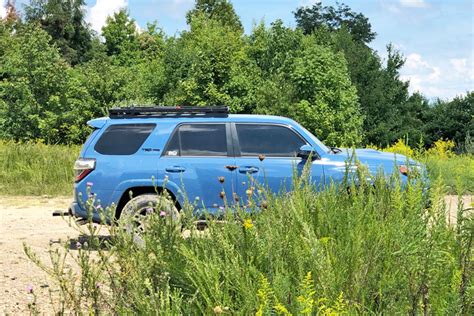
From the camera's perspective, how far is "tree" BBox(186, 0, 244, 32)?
70750 mm

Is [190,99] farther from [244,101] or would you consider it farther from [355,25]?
[355,25]

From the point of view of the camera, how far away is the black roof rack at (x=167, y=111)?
8.83 m

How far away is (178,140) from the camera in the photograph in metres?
8.68

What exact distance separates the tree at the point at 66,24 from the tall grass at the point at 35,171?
4429 centimetres

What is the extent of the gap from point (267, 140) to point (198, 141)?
38.9 inches

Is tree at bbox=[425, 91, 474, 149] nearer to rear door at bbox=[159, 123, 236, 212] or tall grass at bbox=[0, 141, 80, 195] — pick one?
tall grass at bbox=[0, 141, 80, 195]

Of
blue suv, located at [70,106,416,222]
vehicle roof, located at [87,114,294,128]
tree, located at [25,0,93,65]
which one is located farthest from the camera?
tree, located at [25,0,93,65]

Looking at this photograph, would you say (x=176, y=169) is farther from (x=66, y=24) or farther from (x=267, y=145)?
(x=66, y=24)

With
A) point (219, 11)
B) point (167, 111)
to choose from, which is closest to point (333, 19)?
point (219, 11)

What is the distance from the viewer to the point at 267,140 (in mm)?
8703

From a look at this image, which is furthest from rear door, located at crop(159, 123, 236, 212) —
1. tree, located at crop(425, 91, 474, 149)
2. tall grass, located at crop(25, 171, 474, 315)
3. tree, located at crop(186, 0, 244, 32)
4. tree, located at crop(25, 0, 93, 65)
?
tree, located at crop(186, 0, 244, 32)

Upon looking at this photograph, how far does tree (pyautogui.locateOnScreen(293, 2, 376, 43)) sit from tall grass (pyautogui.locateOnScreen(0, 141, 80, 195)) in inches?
2167

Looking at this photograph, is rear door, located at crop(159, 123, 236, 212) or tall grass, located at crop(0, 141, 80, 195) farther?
tall grass, located at crop(0, 141, 80, 195)

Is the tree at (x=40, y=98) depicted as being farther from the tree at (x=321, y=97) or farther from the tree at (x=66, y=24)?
the tree at (x=66, y=24)
